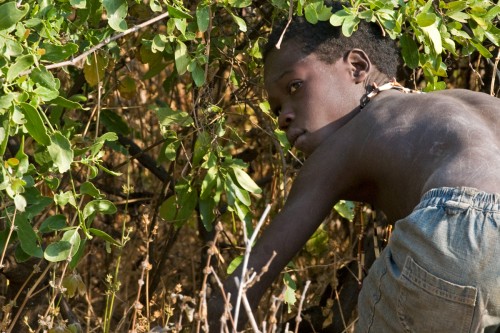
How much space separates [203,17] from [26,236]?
2.60 ft

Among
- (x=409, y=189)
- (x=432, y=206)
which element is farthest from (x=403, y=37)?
(x=432, y=206)

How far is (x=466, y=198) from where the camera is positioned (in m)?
2.33

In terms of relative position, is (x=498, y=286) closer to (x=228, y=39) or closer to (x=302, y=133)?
(x=302, y=133)

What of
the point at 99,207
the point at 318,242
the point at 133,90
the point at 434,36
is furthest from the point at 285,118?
the point at 318,242

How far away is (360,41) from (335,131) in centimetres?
35

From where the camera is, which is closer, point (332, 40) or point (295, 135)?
point (295, 135)

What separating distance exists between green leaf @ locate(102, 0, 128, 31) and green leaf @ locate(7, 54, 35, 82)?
35 centimetres

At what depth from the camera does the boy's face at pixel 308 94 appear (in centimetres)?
296

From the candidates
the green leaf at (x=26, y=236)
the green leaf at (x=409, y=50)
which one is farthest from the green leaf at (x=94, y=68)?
the green leaf at (x=409, y=50)

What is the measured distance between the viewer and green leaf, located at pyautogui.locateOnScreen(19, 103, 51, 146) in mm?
2538

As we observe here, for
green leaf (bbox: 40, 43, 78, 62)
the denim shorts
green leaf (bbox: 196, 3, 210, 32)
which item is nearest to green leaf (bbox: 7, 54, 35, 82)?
green leaf (bbox: 40, 43, 78, 62)

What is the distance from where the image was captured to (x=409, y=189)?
8.48 feet

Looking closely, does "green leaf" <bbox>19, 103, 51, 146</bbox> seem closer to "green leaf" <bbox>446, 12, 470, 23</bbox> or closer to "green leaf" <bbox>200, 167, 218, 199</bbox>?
"green leaf" <bbox>200, 167, 218, 199</bbox>

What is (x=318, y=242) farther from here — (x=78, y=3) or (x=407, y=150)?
(x=78, y=3)
